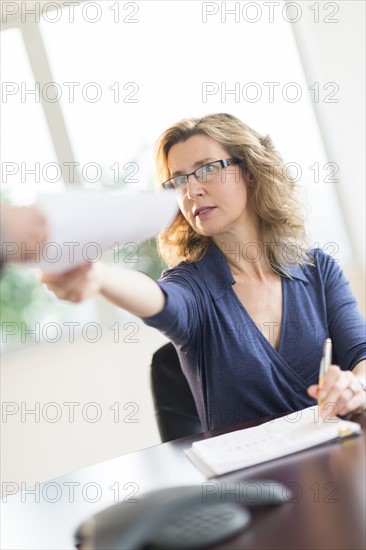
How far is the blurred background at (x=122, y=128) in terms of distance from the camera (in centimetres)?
367

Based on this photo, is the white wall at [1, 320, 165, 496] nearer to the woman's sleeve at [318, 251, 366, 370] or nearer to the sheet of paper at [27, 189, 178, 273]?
the woman's sleeve at [318, 251, 366, 370]

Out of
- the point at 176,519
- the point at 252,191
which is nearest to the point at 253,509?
the point at 176,519

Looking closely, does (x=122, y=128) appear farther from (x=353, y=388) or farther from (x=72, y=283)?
(x=72, y=283)

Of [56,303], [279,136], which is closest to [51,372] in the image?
[56,303]

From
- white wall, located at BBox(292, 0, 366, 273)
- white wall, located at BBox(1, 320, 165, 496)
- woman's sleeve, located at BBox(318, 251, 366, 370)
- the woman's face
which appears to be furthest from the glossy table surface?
white wall, located at BBox(292, 0, 366, 273)

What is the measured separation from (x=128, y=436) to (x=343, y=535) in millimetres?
2937

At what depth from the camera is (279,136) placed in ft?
13.4

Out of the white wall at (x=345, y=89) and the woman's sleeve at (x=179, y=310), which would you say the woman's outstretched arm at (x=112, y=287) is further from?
the white wall at (x=345, y=89)

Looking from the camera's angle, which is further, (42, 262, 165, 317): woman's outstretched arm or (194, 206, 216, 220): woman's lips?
(194, 206, 216, 220): woman's lips

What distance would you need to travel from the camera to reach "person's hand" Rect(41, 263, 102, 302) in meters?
1.00

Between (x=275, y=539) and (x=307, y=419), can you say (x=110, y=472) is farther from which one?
(x=275, y=539)

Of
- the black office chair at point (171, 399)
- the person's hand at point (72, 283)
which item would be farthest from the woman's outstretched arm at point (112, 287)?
the black office chair at point (171, 399)

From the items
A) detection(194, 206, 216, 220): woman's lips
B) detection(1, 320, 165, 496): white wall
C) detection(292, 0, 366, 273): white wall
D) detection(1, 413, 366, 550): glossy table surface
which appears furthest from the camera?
detection(292, 0, 366, 273): white wall

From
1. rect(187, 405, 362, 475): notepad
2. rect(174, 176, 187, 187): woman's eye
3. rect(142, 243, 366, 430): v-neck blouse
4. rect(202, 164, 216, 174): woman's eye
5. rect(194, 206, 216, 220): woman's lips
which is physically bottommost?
rect(187, 405, 362, 475): notepad
